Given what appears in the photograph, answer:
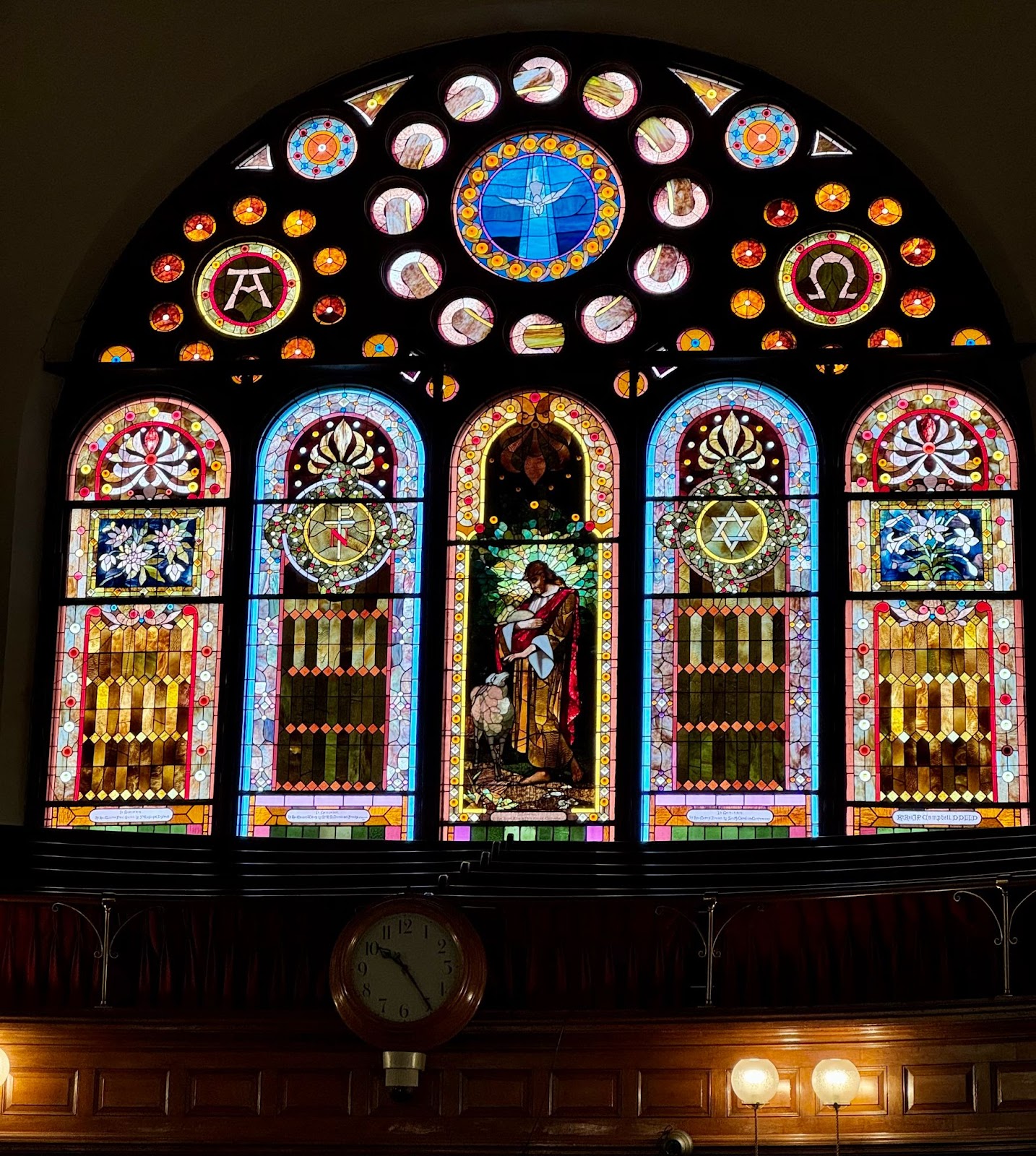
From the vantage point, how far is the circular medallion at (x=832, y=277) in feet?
46.5

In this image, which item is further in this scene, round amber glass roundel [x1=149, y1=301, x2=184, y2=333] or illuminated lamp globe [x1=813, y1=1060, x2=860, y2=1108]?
round amber glass roundel [x1=149, y1=301, x2=184, y2=333]

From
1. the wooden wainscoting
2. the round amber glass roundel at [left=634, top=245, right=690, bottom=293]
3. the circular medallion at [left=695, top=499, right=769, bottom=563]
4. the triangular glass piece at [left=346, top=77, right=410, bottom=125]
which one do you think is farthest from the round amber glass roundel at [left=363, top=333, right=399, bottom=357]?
the wooden wainscoting

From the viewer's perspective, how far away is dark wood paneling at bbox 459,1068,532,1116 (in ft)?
38.1

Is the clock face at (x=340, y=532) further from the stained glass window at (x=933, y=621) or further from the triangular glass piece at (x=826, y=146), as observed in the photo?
the triangular glass piece at (x=826, y=146)

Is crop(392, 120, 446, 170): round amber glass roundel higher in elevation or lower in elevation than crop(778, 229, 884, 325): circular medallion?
higher

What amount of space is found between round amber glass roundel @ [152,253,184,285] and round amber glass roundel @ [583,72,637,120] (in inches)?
115

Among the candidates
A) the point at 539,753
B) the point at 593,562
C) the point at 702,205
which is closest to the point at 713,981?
the point at 539,753

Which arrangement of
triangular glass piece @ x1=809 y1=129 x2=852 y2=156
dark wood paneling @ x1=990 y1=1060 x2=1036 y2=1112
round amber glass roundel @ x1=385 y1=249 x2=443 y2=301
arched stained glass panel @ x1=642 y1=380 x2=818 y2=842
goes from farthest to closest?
round amber glass roundel @ x1=385 y1=249 x2=443 y2=301 < triangular glass piece @ x1=809 y1=129 x2=852 y2=156 < arched stained glass panel @ x1=642 y1=380 x2=818 y2=842 < dark wood paneling @ x1=990 y1=1060 x2=1036 y2=1112

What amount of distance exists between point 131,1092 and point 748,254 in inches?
258

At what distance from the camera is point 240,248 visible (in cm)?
1480

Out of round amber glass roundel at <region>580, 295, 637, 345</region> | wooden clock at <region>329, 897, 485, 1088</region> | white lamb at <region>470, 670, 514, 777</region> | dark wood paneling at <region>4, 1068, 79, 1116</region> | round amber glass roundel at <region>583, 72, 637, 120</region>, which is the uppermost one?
round amber glass roundel at <region>583, 72, 637, 120</region>

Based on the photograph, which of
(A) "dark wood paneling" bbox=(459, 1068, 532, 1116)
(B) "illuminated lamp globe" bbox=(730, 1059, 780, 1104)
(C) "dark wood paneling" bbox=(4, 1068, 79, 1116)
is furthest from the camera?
(C) "dark wood paneling" bbox=(4, 1068, 79, 1116)

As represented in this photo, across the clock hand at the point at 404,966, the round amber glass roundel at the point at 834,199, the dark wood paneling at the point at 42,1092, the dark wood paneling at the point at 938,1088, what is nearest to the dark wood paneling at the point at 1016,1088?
the dark wood paneling at the point at 938,1088

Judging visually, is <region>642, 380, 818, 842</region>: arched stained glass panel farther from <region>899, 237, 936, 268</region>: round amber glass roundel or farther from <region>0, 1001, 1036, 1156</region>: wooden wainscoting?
<region>0, 1001, 1036, 1156</region>: wooden wainscoting
